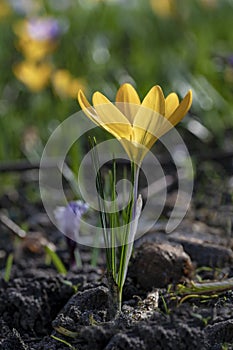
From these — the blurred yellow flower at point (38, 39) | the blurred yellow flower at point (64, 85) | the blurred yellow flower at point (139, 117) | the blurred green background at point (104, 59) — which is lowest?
the blurred green background at point (104, 59)

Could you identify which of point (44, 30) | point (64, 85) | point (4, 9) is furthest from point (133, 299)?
point (4, 9)

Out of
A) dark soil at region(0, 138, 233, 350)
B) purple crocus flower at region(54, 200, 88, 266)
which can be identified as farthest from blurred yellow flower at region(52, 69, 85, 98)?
purple crocus flower at region(54, 200, 88, 266)

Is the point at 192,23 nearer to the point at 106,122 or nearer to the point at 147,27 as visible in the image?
the point at 147,27

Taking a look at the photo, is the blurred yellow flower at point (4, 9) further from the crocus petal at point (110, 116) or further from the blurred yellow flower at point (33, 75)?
the crocus petal at point (110, 116)

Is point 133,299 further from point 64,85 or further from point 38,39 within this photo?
point 38,39

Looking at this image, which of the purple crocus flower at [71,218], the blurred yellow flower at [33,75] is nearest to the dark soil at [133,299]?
the purple crocus flower at [71,218]

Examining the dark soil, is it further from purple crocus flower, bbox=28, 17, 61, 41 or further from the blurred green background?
purple crocus flower, bbox=28, 17, 61, 41
